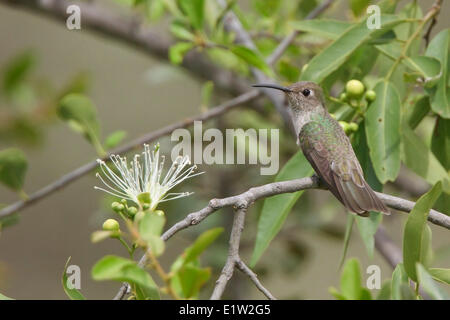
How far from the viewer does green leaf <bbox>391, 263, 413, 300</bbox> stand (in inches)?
50.6

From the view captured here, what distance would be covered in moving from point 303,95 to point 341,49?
0.43 meters

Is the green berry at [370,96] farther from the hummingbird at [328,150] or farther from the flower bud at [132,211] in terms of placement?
the flower bud at [132,211]

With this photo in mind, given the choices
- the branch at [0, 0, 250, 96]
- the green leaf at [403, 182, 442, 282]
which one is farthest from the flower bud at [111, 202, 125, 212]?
the branch at [0, 0, 250, 96]

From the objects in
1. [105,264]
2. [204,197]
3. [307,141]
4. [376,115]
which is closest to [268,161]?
[204,197]

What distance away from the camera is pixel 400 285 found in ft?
4.31

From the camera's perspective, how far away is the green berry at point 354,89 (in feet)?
6.61

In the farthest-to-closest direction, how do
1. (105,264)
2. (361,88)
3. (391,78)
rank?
(391,78)
(361,88)
(105,264)

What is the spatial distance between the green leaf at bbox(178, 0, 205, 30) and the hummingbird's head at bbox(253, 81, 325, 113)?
1.14ft

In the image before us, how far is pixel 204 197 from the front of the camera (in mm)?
3340

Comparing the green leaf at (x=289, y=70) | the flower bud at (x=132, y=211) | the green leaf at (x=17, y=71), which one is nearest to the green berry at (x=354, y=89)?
the green leaf at (x=289, y=70)

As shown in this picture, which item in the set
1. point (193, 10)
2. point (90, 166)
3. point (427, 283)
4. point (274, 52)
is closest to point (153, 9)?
point (193, 10)

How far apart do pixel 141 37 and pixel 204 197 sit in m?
0.86
